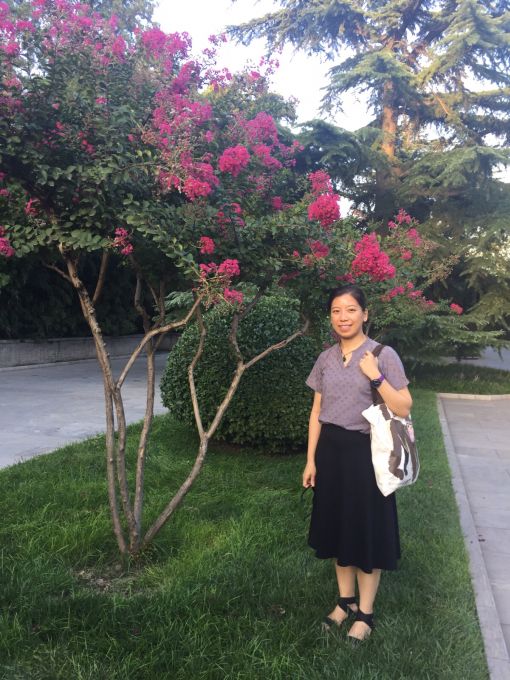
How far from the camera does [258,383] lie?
544cm

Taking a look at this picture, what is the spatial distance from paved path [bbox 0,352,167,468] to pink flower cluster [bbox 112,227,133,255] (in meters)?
3.42

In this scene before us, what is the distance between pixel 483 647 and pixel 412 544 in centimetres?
106

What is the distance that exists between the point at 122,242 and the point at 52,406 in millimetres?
6506

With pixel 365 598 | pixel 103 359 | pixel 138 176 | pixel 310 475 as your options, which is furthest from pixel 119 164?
pixel 365 598

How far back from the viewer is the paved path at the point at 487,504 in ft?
9.64

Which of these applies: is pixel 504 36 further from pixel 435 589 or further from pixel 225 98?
pixel 435 589

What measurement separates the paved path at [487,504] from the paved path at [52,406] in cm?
398

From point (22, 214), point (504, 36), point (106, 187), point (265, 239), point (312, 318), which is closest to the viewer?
point (106, 187)

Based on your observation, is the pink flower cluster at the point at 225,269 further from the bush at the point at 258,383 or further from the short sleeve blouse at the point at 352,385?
the bush at the point at 258,383

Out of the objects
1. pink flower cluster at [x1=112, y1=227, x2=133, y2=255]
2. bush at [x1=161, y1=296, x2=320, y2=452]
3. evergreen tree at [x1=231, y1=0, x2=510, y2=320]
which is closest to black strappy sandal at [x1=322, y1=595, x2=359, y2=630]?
pink flower cluster at [x1=112, y1=227, x2=133, y2=255]

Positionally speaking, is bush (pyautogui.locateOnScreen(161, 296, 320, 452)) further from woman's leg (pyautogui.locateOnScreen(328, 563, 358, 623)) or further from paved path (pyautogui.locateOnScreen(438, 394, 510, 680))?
woman's leg (pyautogui.locateOnScreen(328, 563, 358, 623))

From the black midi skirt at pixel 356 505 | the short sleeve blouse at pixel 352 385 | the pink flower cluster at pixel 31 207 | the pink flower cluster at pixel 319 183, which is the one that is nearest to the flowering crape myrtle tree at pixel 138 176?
the pink flower cluster at pixel 31 207

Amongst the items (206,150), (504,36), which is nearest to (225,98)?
(206,150)

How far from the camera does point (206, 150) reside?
3172 millimetres
